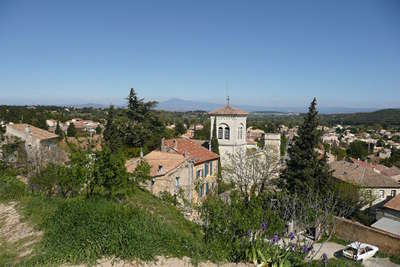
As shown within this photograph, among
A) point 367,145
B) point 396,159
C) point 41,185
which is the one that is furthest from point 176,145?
point 367,145

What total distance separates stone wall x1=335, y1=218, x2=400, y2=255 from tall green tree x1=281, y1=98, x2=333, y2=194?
3.81 m

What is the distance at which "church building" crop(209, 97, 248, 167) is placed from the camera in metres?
30.8

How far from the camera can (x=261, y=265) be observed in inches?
238

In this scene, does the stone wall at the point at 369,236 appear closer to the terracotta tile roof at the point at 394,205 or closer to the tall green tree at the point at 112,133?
the terracotta tile roof at the point at 394,205

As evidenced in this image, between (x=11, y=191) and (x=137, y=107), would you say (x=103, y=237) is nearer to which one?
(x=11, y=191)

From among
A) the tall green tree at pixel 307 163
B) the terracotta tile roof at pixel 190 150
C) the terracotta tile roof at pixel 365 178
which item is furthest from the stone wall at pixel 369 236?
the terracotta tile roof at pixel 365 178

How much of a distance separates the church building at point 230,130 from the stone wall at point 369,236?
1421 centimetres

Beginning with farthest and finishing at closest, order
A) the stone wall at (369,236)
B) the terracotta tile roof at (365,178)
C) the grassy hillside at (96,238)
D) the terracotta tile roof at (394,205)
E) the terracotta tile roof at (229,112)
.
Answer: the terracotta tile roof at (229,112) → the terracotta tile roof at (365,178) → the terracotta tile roof at (394,205) → the stone wall at (369,236) → the grassy hillside at (96,238)

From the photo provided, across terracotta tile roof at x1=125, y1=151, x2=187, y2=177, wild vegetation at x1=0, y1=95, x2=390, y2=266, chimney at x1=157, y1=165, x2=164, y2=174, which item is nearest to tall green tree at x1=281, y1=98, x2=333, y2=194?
terracotta tile roof at x1=125, y1=151, x2=187, y2=177

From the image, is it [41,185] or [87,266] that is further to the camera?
[41,185]

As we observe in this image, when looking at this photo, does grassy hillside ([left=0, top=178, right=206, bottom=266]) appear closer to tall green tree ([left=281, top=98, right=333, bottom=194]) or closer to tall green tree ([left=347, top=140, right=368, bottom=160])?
tall green tree ([left=281, top=98, right=333, bottom=194])

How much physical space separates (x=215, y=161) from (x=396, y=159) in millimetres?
52639

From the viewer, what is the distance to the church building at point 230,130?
30.8 m

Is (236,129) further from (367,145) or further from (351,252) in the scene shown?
(367,145)
